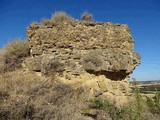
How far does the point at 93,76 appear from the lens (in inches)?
381

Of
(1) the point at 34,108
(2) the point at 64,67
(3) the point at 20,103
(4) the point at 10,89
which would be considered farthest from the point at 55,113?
(2) the point at 64,67

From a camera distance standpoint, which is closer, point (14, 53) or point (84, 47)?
point (84, 47)

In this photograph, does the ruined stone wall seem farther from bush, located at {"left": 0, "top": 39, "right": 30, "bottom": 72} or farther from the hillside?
bush, located at {"left": 0, "top": 39, "right": 30, "bottom": 72}

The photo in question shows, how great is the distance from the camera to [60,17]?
10266mm

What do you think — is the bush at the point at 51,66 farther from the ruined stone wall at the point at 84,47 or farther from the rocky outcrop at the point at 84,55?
the ruined stone wall at the point at 84,47

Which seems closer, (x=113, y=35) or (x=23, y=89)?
(x=23, y=89)

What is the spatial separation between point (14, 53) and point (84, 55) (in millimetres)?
3274

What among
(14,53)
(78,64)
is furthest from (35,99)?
(14,53)

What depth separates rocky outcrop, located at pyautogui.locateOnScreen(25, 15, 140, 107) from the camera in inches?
373

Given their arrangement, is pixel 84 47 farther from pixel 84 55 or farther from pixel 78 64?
pixel 78 64

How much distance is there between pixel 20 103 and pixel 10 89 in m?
0.98

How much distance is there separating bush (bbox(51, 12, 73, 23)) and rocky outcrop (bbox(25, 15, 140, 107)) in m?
0.20

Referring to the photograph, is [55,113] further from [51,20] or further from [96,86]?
[51,20]

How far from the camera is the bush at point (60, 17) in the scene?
10133 millimetres
